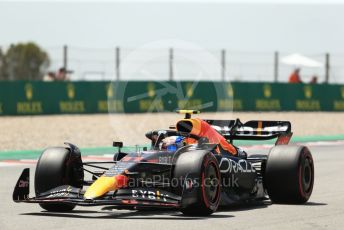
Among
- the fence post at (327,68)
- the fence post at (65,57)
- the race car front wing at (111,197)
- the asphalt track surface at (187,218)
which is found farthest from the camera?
the fence post at (327,68)

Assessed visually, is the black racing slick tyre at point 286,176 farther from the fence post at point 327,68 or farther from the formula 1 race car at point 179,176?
the fence post at point 327,68

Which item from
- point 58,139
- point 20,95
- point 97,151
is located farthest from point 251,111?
point 97,151

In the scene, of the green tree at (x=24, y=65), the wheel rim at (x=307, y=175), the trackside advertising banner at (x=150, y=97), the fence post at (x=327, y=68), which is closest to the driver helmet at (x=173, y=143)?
the wheel rim at (x=307, y=175)

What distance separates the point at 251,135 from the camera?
504 inches

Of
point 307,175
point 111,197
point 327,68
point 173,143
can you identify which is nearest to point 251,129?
point 307,175

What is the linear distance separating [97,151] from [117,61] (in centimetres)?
1538

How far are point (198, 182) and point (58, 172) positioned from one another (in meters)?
1.76

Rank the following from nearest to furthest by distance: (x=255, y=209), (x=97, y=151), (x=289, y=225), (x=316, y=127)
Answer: (x=289, y=225)
(x=255, y=209)
(x=97, y=151)
(x=316, y=127)

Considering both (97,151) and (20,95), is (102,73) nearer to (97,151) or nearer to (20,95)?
(20,95)

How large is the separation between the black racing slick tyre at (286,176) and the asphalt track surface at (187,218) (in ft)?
0.46

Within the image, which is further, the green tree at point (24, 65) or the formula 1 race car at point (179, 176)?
the green tree at point (24, 65)

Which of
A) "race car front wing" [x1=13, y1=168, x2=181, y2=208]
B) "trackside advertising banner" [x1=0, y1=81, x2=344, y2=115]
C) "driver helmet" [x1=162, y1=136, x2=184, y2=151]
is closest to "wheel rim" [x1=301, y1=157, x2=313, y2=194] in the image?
"driver helmet" [x1=162, y1=136, x2=184, y2=151]

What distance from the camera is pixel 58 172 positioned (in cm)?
1072

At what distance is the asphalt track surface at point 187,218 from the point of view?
9.46m
